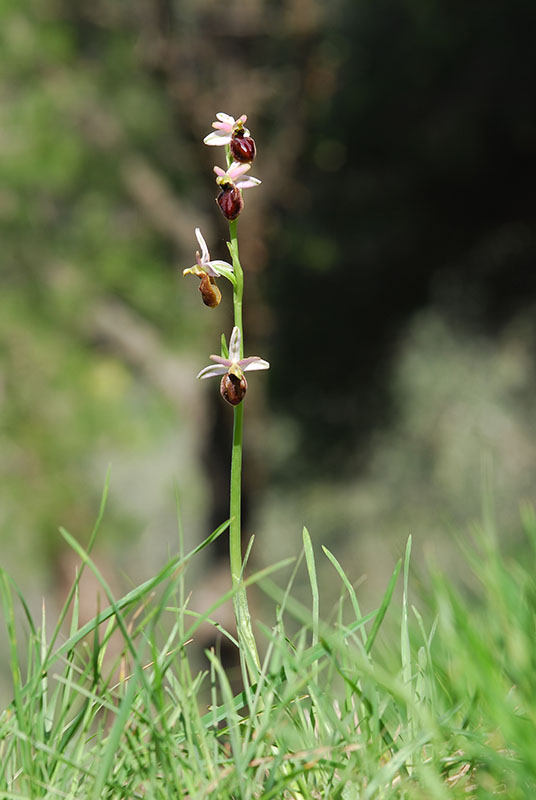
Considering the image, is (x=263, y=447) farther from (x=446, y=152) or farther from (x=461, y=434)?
(x=446, y=152)

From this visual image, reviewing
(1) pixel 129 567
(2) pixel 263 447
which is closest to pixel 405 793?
(2) pixel 263 447

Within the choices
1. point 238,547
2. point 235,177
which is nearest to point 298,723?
point 238,547

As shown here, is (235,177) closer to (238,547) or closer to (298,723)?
(238,547)

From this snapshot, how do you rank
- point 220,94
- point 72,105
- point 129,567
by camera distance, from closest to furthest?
point 220,94 → point 72,105 → point 129,567

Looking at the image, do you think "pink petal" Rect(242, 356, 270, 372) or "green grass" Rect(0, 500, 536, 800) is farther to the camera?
"pink petal" Rect(242, 356, 270, 372)

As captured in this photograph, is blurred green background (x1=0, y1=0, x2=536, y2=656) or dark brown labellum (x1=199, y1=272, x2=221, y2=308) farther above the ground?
blurred green background (x1=0, y1=0, x2=536, y2=656)

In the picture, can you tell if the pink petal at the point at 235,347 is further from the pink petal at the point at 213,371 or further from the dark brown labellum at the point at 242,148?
the dark brown labellum at the point at 242,148

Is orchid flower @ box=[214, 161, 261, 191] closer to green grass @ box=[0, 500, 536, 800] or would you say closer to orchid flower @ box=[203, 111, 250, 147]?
orchid flower @ box=[203, 111, 250, 147]

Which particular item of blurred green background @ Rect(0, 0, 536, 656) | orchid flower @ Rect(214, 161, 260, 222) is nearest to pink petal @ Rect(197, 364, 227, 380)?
orchid flower @ Rect(214, 161, 260, 222)
